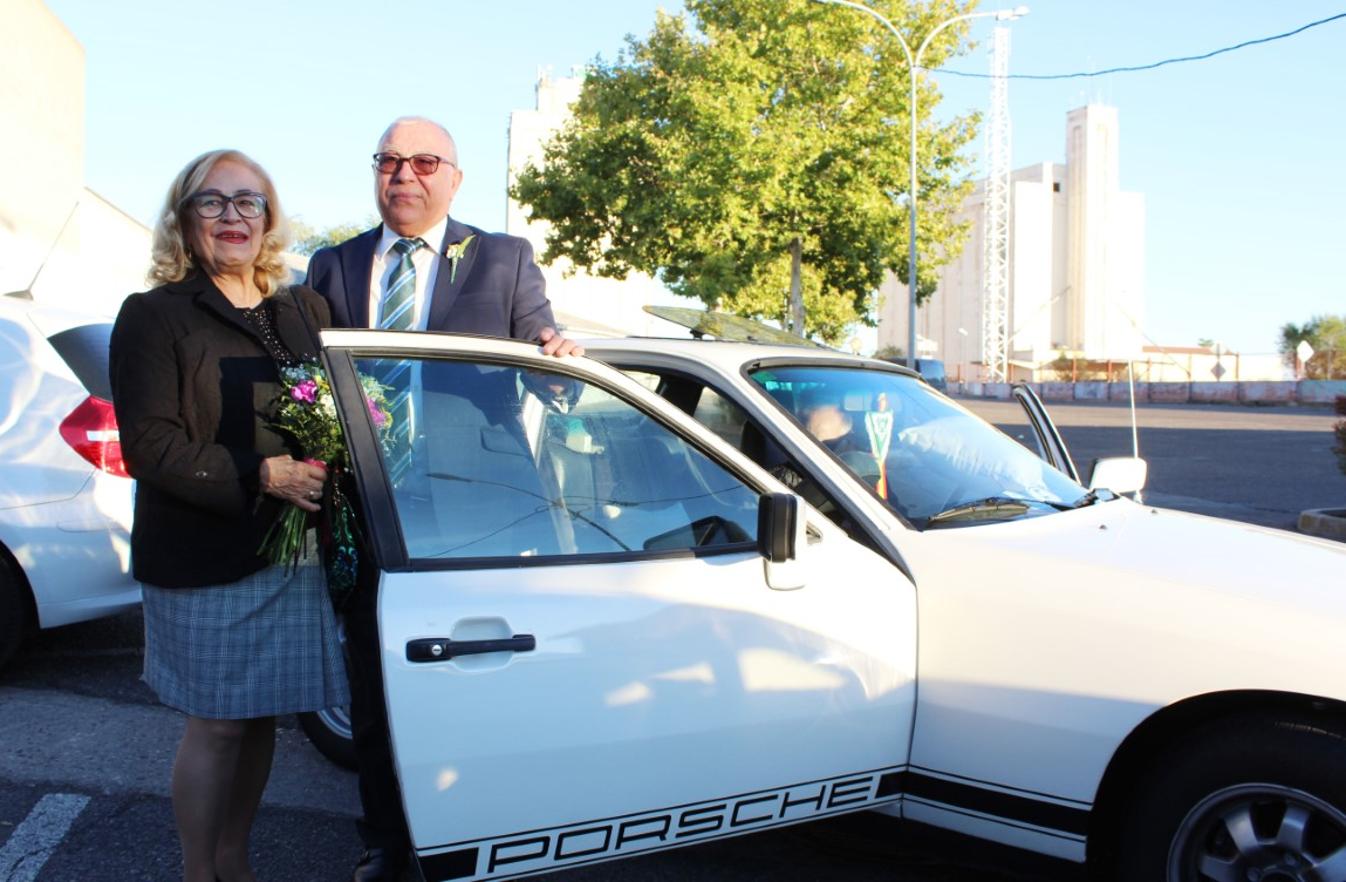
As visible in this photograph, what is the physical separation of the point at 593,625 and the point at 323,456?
69 centimetres

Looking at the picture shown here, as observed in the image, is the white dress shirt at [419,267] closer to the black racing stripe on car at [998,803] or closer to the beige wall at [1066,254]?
the black racing stripe on car at [998,803]

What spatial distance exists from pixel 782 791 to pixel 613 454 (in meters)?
0.90

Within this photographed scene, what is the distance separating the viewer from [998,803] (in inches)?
104

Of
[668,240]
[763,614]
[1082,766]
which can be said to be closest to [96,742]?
[763,614]

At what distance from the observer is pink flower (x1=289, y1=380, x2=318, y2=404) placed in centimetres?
243

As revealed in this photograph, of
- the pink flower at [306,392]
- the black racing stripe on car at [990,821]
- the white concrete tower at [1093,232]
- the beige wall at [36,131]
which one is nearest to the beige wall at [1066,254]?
the white concrete tower at [1093,232]

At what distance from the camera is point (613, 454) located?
2.82 m

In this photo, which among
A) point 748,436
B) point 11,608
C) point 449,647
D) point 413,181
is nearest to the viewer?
point 449,647

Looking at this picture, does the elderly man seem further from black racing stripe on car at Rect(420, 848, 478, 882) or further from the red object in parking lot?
the red object in parking lot

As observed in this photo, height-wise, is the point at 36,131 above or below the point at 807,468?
above

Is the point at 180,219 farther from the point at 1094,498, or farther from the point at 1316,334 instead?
the point at 1316,334

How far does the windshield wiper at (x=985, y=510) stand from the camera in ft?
9.80

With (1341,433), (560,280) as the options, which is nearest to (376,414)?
(1341,433)

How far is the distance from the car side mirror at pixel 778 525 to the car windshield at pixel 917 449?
1.82 ft
